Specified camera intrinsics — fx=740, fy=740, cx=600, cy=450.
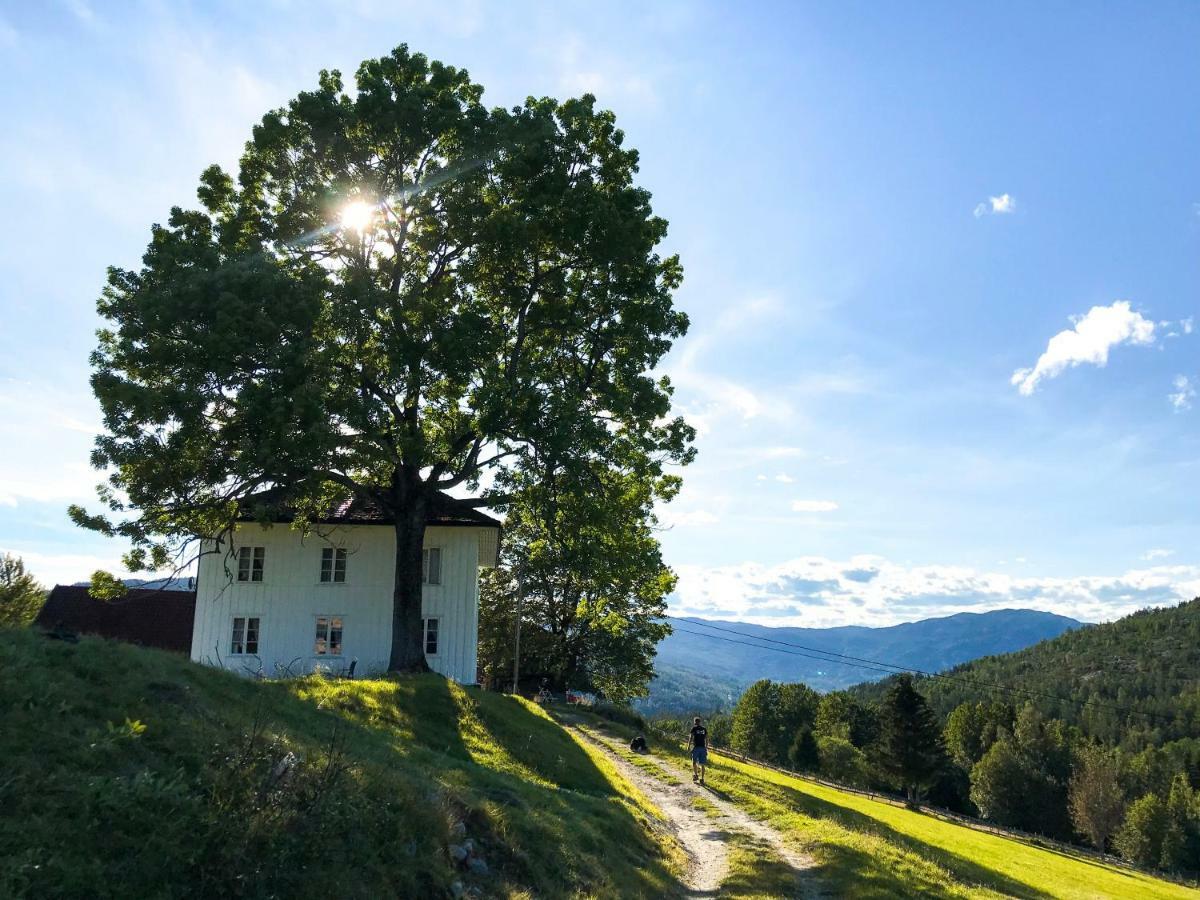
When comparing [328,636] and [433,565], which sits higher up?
[433,565]

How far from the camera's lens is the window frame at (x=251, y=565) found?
3531 cm

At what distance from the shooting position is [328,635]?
3506cm

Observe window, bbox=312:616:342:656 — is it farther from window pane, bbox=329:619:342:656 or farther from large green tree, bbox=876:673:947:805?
large green tree, bbox=876:673:947:805

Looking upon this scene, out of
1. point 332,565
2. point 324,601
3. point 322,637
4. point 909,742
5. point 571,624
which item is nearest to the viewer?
point 322,637

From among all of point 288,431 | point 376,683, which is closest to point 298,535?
point 376,683

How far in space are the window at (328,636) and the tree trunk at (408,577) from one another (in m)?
10.1

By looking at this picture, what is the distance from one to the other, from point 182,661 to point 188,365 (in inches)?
428

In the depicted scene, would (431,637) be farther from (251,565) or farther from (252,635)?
(251,565)

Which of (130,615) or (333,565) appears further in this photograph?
(130,615)

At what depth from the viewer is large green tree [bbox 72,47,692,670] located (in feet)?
66.4

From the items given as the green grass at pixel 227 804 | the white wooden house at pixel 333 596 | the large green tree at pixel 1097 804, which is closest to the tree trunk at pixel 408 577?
the white wooden house at pixel 333 596

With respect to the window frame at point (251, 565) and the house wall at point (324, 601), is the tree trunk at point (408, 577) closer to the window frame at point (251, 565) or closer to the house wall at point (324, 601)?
the house wall at point (324, 601)

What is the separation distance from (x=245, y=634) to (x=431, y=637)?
8.75 meters

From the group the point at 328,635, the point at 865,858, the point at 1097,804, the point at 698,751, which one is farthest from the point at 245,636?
the point at 1097,804
